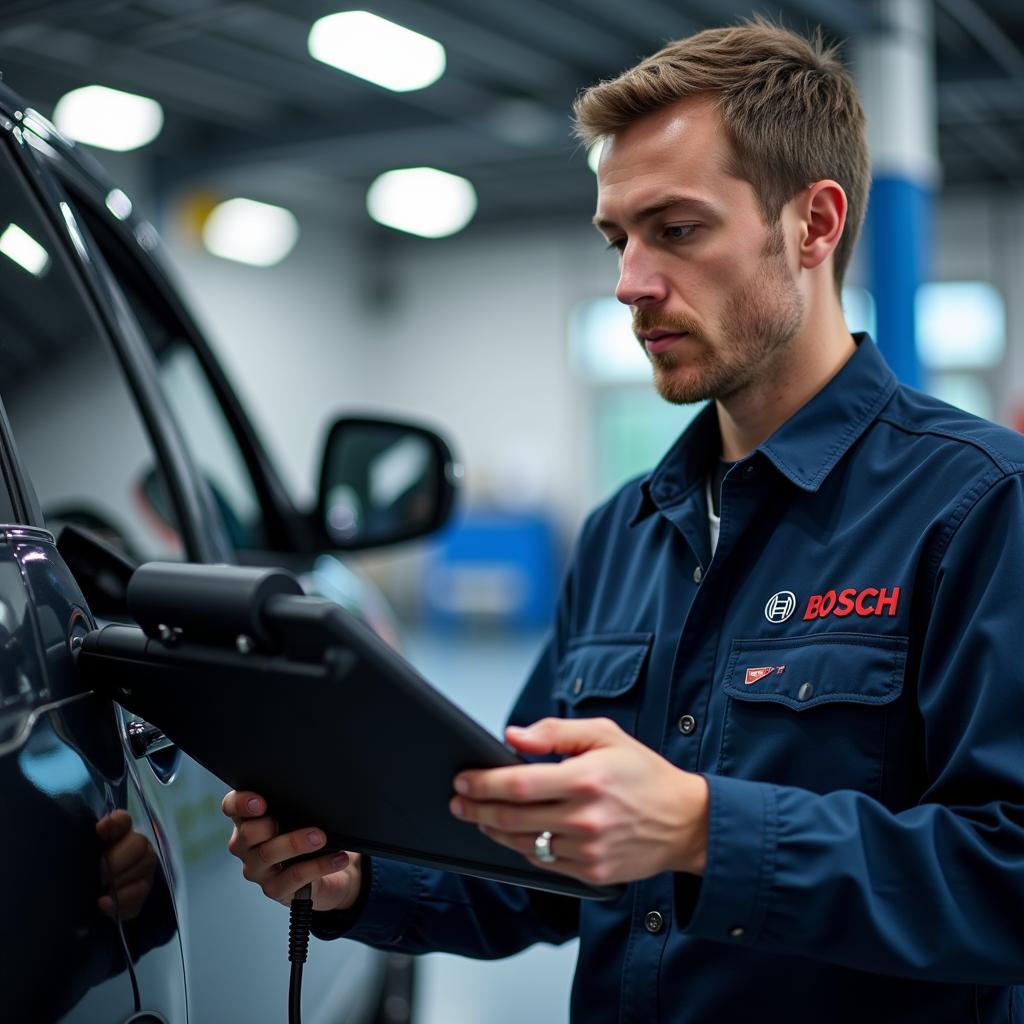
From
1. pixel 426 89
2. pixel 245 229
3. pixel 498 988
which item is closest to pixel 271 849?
pixel 498 988

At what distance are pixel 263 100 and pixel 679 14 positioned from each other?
123 inches

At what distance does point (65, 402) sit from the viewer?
6.20 ft

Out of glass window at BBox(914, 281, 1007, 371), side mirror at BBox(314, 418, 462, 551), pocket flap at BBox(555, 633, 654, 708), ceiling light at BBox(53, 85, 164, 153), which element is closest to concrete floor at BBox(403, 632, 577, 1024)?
side mirror at BBox(314, 418, 462, 551)

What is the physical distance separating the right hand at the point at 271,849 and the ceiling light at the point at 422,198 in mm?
8316

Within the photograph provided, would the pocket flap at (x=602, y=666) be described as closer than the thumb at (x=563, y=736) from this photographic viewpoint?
No

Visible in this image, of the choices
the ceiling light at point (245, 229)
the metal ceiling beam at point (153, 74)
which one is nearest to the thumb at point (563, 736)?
the metal ceiling beam at point (153, 74)

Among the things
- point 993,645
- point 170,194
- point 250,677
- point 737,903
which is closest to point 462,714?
point 250,677

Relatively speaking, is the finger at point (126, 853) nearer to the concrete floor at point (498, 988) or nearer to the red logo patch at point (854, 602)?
the red logo patch at point (854, 602)

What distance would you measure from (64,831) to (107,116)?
6.99m

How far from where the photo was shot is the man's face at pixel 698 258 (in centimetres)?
133

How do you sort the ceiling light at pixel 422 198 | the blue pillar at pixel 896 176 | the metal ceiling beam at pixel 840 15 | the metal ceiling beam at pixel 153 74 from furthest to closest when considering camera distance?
1. the ceiling light at pixel 422 198
2. the metal ceiling beam at pixel 153 74
3. the blue pillar at pixel 896 176
4. the metal ceiling beam at pixel 840 15

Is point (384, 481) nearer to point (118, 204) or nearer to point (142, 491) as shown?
point (142, 491)

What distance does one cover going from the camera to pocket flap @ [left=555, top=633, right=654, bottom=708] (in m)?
1.39

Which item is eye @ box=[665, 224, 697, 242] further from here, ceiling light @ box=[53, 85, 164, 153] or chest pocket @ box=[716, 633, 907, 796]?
ceiling light @ box=[53, 85, 164, 153]
